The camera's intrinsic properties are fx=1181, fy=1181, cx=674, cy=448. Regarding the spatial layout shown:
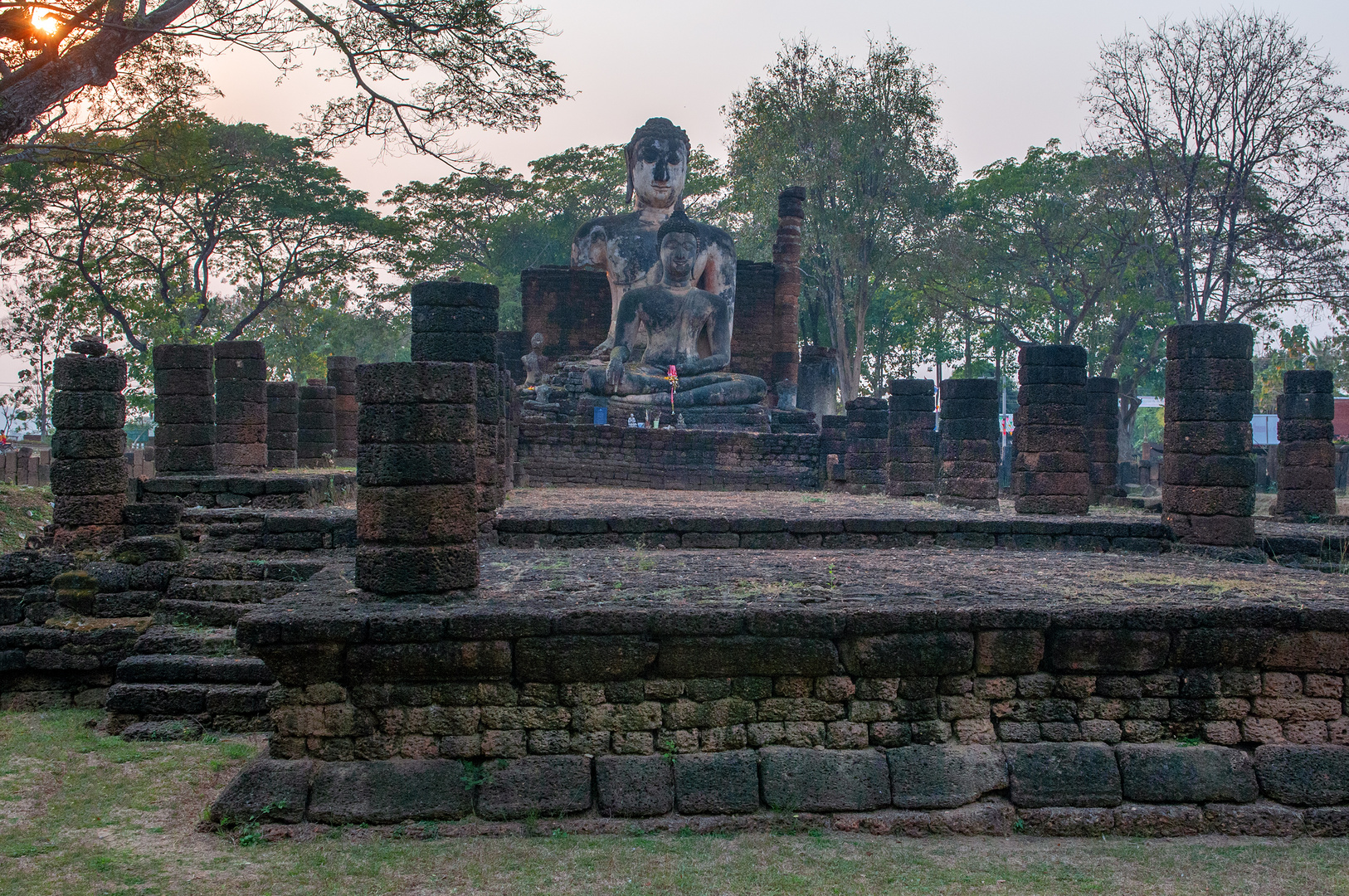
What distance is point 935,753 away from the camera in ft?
19.1

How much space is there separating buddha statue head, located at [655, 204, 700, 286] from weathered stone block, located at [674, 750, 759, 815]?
825 inches

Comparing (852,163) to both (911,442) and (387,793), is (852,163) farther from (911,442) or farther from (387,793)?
(387,793)

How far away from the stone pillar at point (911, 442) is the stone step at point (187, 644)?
426 inches

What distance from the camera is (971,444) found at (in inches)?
573

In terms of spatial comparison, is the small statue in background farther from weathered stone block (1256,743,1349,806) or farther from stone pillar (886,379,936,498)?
weathered stone block (1256,743,1349,806)

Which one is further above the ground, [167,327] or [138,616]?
[167,327]

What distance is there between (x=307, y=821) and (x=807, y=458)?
16.2m

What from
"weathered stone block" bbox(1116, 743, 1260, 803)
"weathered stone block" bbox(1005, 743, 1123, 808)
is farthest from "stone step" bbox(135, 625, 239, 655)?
"weathered stone block" bbox(1116, 743, 1260, 803)

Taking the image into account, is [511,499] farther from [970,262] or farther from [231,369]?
[970,262]

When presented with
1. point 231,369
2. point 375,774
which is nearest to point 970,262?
point 231,369

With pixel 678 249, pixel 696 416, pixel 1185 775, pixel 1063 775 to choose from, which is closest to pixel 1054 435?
pixel 1185 775

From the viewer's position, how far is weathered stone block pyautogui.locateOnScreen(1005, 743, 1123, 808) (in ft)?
19.0

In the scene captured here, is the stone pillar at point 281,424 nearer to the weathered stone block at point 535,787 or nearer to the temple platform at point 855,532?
the temple platform at point 855,532

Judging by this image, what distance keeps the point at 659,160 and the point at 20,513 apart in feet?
54.3
